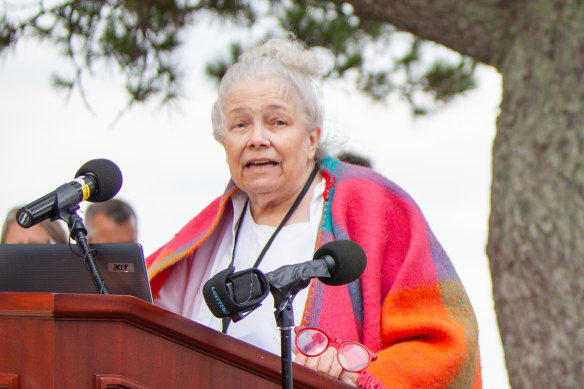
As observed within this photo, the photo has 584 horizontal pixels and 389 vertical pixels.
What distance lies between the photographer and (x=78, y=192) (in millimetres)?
2178

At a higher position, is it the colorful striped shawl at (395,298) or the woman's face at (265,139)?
the woman's face at (265,139)

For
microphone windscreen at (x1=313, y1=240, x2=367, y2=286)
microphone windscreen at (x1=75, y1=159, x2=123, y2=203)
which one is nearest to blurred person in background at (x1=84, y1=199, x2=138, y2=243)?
microphone windscreen at (x1=75, y1=159, x2=123, y2=203)

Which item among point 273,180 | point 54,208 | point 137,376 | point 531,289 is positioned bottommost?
point 137,376

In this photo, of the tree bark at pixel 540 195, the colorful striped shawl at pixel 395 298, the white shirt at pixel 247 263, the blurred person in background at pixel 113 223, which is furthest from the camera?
the blurred person in background at pixel 113 223

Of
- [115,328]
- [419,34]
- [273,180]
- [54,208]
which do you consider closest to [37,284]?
[54,208]

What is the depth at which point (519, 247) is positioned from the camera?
201 cm

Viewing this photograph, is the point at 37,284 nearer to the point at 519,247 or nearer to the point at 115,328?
the point at 115,328

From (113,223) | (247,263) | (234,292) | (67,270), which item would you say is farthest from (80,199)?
(113,223)

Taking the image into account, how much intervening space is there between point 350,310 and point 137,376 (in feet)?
3.05

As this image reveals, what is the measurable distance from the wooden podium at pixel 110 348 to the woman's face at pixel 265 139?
975mm

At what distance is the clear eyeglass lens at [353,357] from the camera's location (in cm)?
229

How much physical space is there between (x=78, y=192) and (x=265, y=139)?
916mm

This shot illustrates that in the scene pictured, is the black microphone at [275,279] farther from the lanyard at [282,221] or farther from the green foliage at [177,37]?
the green foliage at [177,37]

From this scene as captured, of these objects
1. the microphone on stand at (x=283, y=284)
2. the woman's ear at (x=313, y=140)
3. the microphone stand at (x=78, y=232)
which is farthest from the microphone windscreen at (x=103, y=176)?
the woman's ear at (x=313, y=140)
